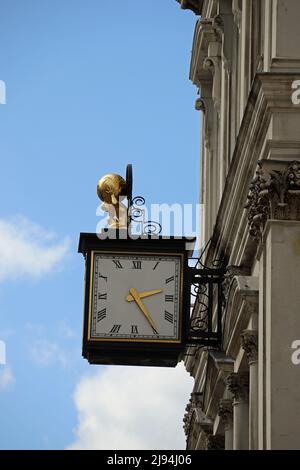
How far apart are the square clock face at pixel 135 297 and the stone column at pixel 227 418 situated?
2.42 metres

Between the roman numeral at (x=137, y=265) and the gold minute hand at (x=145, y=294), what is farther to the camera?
the roman numeral at (x=137, y=265)

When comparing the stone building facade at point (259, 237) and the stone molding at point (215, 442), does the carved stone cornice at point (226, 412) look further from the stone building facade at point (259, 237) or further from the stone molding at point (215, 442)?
the stone molding at point (215, 442)

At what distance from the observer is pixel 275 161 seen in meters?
34.9

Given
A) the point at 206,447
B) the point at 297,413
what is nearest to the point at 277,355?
the point at 297,413

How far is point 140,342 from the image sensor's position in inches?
1515

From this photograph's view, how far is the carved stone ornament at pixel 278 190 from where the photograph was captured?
3469 cm

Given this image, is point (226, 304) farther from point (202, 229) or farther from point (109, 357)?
point (202, 229)

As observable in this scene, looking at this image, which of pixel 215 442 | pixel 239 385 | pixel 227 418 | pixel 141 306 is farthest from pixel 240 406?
pixel 215 442

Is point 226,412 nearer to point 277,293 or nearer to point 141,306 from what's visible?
point 141,306

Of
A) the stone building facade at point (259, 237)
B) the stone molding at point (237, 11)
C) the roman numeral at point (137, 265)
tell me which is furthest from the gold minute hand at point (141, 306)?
the stone molding at point (237, 11)

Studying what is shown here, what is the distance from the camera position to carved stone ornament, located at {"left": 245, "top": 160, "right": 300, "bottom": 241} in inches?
1366

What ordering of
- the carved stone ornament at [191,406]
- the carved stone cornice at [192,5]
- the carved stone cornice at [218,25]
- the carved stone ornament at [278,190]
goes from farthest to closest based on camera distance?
1. the carved stone cornice at [192,5]
2. the carved stone ornament at [191,406]
3. the carved stone cornice at [218,25]
4. the carved stone ornament at [278,190]

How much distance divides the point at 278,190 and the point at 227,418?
7.21 meters
